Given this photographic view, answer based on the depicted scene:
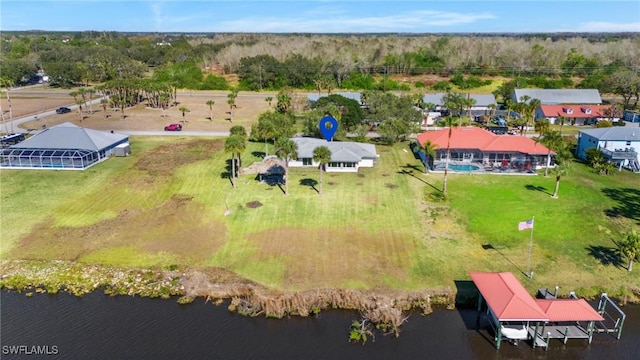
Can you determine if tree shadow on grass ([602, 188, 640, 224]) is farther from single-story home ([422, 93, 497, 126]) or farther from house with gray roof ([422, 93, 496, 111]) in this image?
house with gray roof ([422, 93, 496, 111])

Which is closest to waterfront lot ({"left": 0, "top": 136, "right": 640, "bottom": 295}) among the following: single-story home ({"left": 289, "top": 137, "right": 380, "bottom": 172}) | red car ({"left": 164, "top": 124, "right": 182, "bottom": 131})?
single-story home ({"left": 289, "top": 137, "right": 380, "bottom": 172})

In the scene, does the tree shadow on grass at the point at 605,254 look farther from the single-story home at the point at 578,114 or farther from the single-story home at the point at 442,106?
the single-story home at the point at 578,114

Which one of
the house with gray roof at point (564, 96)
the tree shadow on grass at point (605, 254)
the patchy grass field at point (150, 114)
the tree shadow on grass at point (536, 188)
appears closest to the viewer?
the tree shadow on grass at point (605, 254)

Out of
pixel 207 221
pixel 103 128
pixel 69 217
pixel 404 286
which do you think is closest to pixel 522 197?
pixel 404 286

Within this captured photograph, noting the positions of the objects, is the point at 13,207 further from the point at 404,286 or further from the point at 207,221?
the point at 404,286

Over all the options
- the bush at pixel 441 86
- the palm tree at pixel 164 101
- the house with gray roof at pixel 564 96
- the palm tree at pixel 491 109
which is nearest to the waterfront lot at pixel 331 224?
the palm tree at pixel 491 109

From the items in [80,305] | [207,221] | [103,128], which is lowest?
[80,305]

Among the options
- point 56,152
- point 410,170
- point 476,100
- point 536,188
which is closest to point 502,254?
point 536,188
